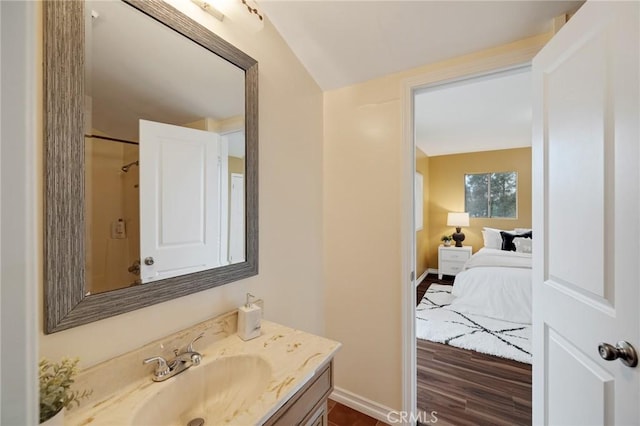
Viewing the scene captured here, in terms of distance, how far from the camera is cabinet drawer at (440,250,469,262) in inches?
187

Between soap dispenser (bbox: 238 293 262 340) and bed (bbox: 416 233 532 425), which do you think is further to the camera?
bed (bbox: 416 233 532 425)

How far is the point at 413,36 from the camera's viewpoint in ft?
4.52

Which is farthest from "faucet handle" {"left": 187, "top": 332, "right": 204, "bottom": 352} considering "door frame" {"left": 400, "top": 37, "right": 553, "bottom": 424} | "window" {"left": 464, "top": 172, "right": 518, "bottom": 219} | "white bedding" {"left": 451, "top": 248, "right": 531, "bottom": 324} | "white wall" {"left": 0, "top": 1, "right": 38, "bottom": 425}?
"window" {"left": 464, "top": 172, "right": 518, "bottom": 219}

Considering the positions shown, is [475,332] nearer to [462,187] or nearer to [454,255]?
[454,255]

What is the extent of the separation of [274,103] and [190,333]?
1.19 m

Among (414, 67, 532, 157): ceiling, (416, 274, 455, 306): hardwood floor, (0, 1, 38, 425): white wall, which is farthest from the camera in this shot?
(416, 274, 455, 306): hardwood floor

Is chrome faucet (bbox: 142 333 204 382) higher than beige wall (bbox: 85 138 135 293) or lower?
lower

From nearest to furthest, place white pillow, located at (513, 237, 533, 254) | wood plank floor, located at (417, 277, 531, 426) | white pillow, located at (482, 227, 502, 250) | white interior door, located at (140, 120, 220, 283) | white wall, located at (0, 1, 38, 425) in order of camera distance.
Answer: white wall, located at (0, 1, 38, 425) → white interior door, located at (140, 120, 220, 283) → wood plank floor, located at (417, 277, 531, 426) → white pillow, located at (513, 237, 533, 254) → white pillow, located at (482, 227, 502, 250)

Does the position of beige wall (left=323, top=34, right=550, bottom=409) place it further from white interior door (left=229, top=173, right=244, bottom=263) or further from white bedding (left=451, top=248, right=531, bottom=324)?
white bedding (left=451, top=248, right=531, bottom=324)

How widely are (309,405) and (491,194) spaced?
18.1 feet

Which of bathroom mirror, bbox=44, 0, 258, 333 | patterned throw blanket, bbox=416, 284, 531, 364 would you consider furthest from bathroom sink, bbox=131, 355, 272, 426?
patterned throw blanket, bbox=416, 284, 531, 364

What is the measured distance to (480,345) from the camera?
2525 millimetres

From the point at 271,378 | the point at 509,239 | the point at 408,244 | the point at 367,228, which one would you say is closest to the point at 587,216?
the point at 408,244

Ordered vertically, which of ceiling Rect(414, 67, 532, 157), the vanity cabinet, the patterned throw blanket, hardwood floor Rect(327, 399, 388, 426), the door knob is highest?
ceiling Rect(414, 67, 532, 157)
